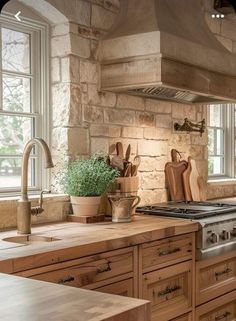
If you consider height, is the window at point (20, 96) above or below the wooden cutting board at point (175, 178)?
above

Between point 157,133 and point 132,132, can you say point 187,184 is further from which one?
point 132,132

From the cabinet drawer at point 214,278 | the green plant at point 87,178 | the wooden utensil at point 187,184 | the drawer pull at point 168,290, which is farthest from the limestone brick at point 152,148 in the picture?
the drawer pull at point 168,290

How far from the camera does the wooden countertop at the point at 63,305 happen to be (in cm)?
142

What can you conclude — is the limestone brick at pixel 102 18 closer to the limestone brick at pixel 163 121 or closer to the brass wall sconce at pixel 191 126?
the limestone brick at pixel 163 121

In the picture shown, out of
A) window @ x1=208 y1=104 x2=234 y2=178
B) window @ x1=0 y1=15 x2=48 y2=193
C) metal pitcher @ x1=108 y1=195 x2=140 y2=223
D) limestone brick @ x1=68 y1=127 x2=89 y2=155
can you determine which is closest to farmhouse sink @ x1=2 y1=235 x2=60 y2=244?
window @ x1=0 y1=15 x2=48 y2=193

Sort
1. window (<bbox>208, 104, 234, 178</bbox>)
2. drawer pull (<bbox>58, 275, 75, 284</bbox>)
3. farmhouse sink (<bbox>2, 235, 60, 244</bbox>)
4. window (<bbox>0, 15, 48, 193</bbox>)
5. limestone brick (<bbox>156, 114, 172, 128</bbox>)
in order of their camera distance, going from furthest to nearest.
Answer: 1. window (<bbox>208, 104, 234, 178</bbox>)
2. limestone brick (<bbox>156, 114, 172, 128</bbox>)
3. window (<bbox>0, 15, 48, 193</bbox>)
4. farmhouse sink (<bbox>2, 235, 60, 244</bbox>)
5. drawer pull (<bbox>58, 275, 75, 284</bbox>)

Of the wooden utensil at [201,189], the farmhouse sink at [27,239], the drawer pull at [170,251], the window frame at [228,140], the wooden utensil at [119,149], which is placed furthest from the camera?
the window frame at [228,140]

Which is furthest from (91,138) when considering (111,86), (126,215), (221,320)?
(221,320)

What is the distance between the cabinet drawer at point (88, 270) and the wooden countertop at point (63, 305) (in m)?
0.77

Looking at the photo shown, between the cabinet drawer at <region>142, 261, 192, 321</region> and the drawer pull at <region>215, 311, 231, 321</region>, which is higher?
the cabinet drawer at <region>142, 261, 192, 321</region>

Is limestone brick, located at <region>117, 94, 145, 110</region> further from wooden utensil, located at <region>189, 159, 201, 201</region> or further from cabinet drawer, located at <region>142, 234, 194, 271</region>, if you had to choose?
cabinet drawer, located at <region>142, 234, 194, 271</region>

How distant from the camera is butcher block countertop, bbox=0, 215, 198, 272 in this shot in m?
2.47

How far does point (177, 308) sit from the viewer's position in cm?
343

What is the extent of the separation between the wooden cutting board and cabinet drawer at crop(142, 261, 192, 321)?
1.18 m
